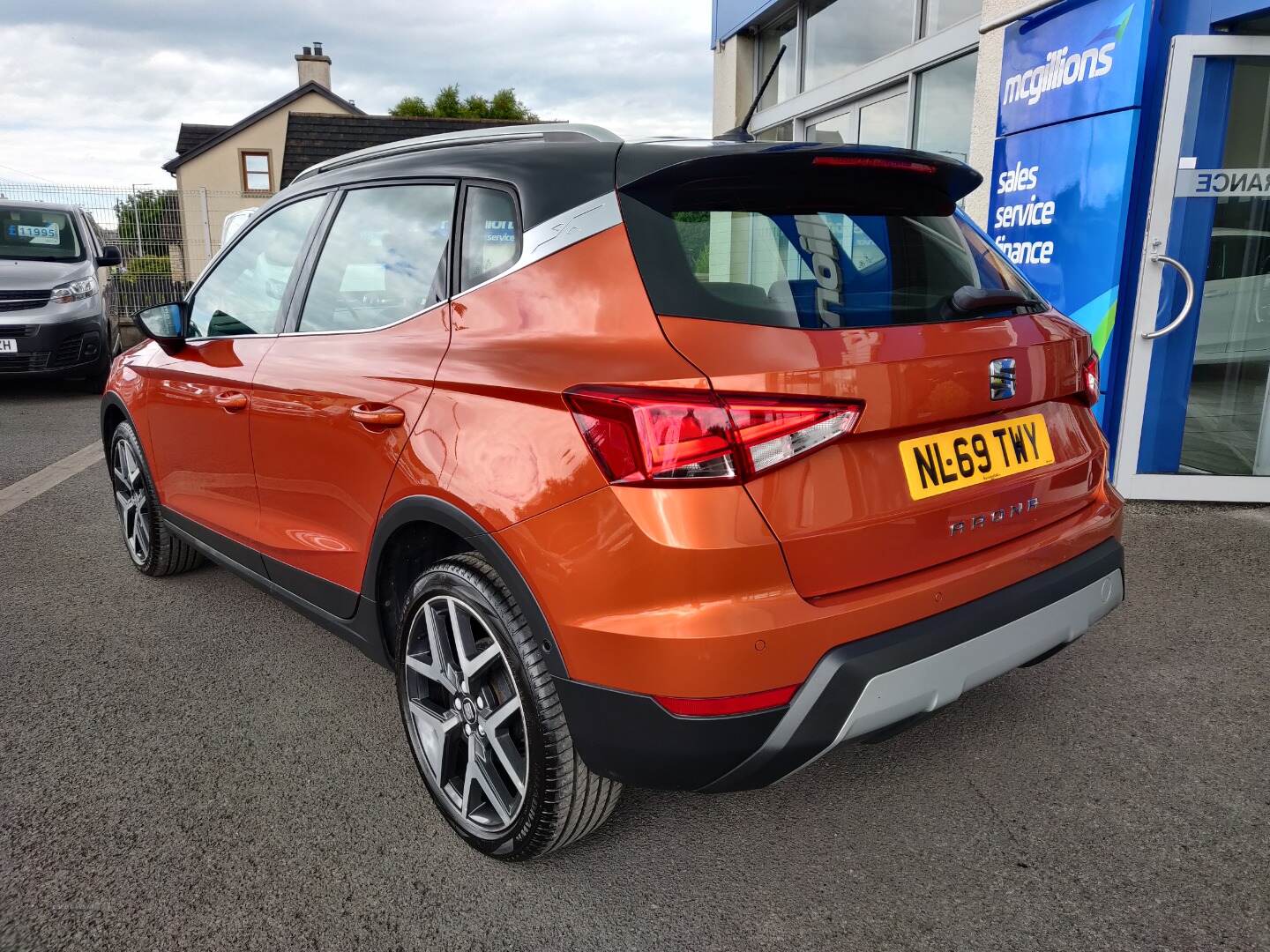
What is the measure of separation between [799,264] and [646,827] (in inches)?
55.8

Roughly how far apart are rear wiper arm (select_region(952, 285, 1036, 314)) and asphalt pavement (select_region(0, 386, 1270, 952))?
126 centimetres

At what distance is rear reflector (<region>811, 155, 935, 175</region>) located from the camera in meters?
2.11

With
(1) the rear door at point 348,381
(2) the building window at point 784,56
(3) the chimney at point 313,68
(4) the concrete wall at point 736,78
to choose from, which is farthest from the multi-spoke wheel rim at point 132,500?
(3) the chimney at point 313,68

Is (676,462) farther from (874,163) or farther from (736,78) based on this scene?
(736,78)

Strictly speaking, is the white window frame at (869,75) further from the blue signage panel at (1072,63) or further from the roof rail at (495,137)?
the roof rail at (495,137)

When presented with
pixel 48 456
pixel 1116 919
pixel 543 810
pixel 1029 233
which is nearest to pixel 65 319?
pixel 48 456

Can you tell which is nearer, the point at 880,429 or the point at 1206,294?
the point at 880,429

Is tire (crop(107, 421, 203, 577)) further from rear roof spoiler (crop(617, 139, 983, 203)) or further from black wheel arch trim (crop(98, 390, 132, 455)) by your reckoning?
rear roof spoiler (crop(617, 139, 983, 203))

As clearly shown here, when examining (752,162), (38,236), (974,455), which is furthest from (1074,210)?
(38,236)

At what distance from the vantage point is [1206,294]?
18.3 feet

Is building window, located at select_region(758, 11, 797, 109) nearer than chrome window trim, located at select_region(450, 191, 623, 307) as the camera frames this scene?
No

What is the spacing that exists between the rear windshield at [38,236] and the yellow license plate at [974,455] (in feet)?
36.5

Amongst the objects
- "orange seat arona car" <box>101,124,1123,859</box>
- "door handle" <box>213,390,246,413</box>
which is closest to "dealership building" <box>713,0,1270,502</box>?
"orange seat arona car" <box>101,124,1123,859</box>

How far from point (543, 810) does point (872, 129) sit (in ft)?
26.3
